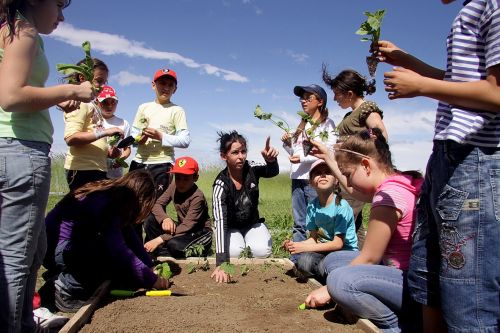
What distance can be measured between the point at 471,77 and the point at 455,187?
0.43m

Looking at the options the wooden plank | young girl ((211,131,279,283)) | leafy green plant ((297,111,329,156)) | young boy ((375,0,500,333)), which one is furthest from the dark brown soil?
leafy green plant ((297,111,329,156))

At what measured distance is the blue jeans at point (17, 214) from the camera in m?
1.95

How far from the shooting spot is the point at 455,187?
1679 mm

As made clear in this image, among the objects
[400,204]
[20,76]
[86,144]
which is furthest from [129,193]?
[400,204]

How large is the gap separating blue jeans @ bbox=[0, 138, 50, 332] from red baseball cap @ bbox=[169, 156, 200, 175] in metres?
→ 2.41

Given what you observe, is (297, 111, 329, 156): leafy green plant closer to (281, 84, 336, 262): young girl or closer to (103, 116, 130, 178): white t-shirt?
(281, 84, 336, 262): young girl

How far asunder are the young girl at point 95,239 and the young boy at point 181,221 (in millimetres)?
1126

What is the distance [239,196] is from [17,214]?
259 cm

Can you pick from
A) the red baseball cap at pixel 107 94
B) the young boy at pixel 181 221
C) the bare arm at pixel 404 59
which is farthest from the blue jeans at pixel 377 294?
the red baseball cap at pixel 107 94

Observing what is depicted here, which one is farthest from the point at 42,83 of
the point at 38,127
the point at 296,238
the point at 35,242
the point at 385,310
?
the point at 296,238

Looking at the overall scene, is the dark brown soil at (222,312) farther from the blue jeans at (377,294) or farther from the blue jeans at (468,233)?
the blue jeans at (468,233)

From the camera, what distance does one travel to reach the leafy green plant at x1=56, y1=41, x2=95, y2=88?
2.85 m

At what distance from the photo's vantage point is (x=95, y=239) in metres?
3.13

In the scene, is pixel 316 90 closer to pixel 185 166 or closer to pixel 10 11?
pixel 185 166
